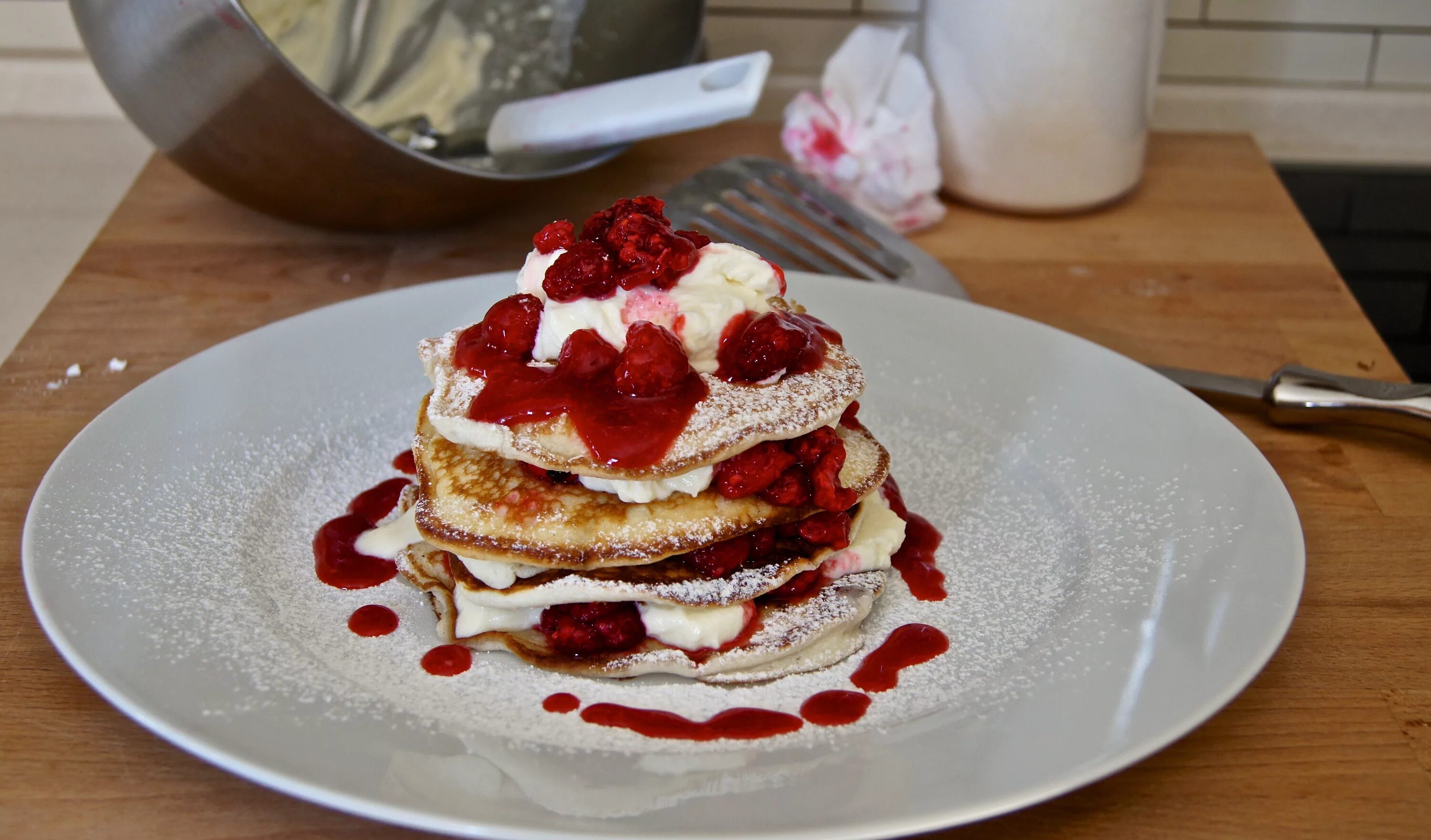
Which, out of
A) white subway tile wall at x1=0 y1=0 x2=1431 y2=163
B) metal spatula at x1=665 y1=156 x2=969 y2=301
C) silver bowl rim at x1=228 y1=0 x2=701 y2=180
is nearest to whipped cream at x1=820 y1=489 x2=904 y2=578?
metal spatula at x1=665 y1=156 x2=969 y2=301

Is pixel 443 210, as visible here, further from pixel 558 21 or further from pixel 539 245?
pixel 539 245

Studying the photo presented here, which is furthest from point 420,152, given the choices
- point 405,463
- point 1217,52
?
point 1217,52

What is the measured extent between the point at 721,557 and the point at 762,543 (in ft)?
0.20

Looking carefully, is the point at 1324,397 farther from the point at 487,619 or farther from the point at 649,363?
the point at 487,619

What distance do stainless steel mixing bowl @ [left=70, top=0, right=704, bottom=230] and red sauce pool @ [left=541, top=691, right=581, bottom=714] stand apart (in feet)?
3.41

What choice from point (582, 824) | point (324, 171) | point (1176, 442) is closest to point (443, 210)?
point (324, 171)

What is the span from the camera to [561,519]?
4.25 feet

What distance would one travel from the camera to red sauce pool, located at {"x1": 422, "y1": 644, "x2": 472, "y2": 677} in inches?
50.4

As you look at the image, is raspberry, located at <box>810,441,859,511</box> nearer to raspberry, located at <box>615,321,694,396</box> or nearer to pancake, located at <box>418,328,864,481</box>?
pancake, located at <box>418,328,864,481</box>

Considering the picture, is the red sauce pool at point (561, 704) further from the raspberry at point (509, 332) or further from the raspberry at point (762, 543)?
the raspberry at point (509, 332)

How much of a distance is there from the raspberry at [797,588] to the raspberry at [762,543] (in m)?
0.05

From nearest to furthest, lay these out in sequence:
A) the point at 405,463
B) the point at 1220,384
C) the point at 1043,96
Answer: the point at 405,463
the point at 1220,384
the point at 1043,96

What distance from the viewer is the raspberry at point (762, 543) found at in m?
1.37

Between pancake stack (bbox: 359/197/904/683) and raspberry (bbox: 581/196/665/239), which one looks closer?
pancake stack (bbox: 359/197/904/683)
